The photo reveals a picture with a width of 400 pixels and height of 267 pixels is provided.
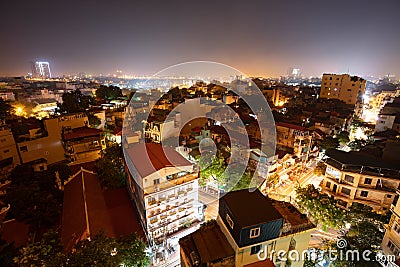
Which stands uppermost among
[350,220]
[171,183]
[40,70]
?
[40,70]

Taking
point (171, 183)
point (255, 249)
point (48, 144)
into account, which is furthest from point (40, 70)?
point (255, 249)

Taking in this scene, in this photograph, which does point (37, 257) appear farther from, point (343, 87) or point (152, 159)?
point (343, 87)

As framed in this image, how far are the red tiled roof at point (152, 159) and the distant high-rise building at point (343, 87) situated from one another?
1403 inches

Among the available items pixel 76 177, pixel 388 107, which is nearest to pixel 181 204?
pixel 76 177

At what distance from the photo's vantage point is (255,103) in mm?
31891

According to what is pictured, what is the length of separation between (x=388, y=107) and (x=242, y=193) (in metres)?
28.4

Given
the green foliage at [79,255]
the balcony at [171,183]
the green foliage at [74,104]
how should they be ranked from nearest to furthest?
1. the green foliage at [79,255]
2. the balcony at [171,183]
3. the green foliage at [74,104]

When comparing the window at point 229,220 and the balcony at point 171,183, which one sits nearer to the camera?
the window at point 229,220

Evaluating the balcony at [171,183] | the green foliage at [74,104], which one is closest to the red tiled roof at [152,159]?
the balcony at [171,183]

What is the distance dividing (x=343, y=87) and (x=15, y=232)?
145 feet

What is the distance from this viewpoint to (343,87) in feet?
114

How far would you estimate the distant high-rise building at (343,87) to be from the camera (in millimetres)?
33344

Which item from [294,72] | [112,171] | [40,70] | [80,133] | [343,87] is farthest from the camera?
[294,72]

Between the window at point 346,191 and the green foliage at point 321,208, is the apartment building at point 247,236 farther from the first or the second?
the window at point 346,191
